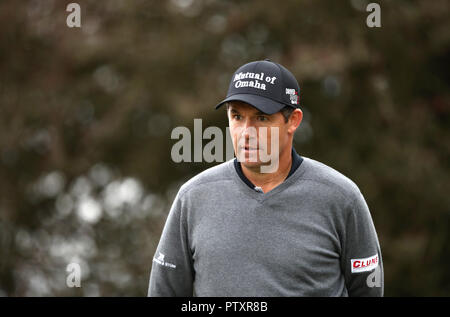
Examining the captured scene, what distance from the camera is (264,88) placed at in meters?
2.89

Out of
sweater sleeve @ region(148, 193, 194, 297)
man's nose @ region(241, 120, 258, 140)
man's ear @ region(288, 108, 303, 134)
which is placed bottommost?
sweater sleeve @ region(148, 193, 194, 297)

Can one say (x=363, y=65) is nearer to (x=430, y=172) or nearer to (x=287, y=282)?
(x=430, y=172)

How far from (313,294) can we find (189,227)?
63cm

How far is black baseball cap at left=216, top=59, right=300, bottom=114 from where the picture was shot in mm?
2859

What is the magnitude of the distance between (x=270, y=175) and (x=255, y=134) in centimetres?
23

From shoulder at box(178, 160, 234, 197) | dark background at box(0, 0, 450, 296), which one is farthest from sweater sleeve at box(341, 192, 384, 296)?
dark background at box(0, 0, 450, 296)

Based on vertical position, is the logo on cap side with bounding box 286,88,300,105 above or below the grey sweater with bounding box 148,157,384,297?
above

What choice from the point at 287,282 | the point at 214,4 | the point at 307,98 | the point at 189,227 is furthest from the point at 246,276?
the point at 214,4

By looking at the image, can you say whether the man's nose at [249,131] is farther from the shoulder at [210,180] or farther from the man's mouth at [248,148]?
the shoulder at [210,180]

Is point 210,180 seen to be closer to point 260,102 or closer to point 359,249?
point 260,102

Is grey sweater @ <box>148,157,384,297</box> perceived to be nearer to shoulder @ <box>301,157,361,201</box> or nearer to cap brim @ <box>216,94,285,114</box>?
shoulder @ <box>301,157,361,201</box>

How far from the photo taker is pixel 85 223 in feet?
34.1

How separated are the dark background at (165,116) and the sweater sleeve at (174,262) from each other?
633 centimetres

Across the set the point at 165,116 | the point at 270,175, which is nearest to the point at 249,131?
the point at 270,175
